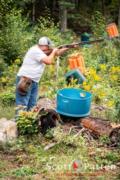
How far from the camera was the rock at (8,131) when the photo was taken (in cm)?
764

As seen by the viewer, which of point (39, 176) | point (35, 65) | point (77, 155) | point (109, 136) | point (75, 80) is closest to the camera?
point (39, 176)

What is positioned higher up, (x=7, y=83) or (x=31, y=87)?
(x=31, y=87)

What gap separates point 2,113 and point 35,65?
49.2 inches

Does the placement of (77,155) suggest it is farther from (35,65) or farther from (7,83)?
(7,83)

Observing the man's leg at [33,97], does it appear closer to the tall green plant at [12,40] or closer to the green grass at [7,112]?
the green grass at [7,112]

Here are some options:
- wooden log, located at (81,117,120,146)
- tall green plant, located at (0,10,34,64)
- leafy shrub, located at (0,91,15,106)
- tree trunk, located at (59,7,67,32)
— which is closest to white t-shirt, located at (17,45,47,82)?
wooden log, located at (81,117,120,146)

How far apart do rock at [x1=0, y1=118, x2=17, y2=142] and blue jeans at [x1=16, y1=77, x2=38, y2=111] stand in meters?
0.90

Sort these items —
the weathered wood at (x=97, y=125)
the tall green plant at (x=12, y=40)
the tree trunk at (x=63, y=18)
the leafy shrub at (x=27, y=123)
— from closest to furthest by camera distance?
the weathered wood at (x=97, y=125) < the leafy shrub at (x=27, y=123) < the tall green plant at (x=12, y=40) < the tree trunk at (x=63, y=18)

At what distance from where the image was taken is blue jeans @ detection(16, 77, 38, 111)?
29.7ft

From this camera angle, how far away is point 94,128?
792 centimetres

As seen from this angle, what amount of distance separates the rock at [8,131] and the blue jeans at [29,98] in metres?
0.90

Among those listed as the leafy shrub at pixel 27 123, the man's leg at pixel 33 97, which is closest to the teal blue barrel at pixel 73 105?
the leafy shrub at pixel 27 123

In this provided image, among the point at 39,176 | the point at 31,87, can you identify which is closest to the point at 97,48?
the point at 31,87

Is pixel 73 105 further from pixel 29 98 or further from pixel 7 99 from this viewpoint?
pixel 7 99
